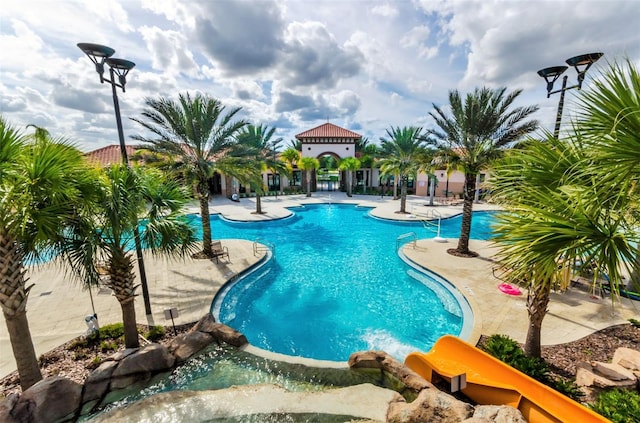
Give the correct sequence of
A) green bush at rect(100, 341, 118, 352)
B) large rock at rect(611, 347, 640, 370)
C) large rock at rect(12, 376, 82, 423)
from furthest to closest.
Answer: green bush at rect(100, 341, 118, 352) < large rock at rect(611, 347, 640, 370) < large rock at rect(12, 376, 82, 423)

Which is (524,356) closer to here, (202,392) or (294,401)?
(294,401)

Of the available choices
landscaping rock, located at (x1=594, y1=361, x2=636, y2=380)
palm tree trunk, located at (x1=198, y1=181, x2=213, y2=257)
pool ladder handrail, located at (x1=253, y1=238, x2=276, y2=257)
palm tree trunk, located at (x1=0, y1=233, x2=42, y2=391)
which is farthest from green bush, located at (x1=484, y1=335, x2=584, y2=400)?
palm tree trunk, located at (x1=198, y1=181, x2=213, y2=257)

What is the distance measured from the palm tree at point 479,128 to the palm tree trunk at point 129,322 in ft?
46.8

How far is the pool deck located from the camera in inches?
313

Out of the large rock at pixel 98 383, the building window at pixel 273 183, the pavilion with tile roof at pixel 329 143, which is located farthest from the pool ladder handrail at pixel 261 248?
the pavilion with tile roof at pixel 329 143

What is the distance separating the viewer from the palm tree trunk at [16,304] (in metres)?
4.76

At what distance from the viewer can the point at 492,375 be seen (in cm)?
561

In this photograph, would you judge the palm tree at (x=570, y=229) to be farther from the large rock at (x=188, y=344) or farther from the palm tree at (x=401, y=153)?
the palm tree at (x=401, y=153)

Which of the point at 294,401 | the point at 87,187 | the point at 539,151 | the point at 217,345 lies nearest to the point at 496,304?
the point at 539,151

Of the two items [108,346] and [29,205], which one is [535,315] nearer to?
[29,205]

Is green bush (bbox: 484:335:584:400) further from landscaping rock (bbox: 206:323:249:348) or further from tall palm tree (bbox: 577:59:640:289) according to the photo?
landscaping rock (bbox: 206:323:249:348)

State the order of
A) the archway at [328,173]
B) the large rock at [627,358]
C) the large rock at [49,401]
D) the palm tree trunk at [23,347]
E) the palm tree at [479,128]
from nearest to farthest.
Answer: the large rock at [49,401] < the palm tree trunk at [23,347] < the large rock at [627,358] < the palm tree at [479,128] < the archway at [328,173]

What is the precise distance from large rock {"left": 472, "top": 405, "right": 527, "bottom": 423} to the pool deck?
370cm

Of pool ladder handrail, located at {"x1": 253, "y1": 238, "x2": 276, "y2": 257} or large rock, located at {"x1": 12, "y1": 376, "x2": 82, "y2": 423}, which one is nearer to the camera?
large rock, located at {"x1": 12, "y1": 376, "x2": 82, "y2": 423}
